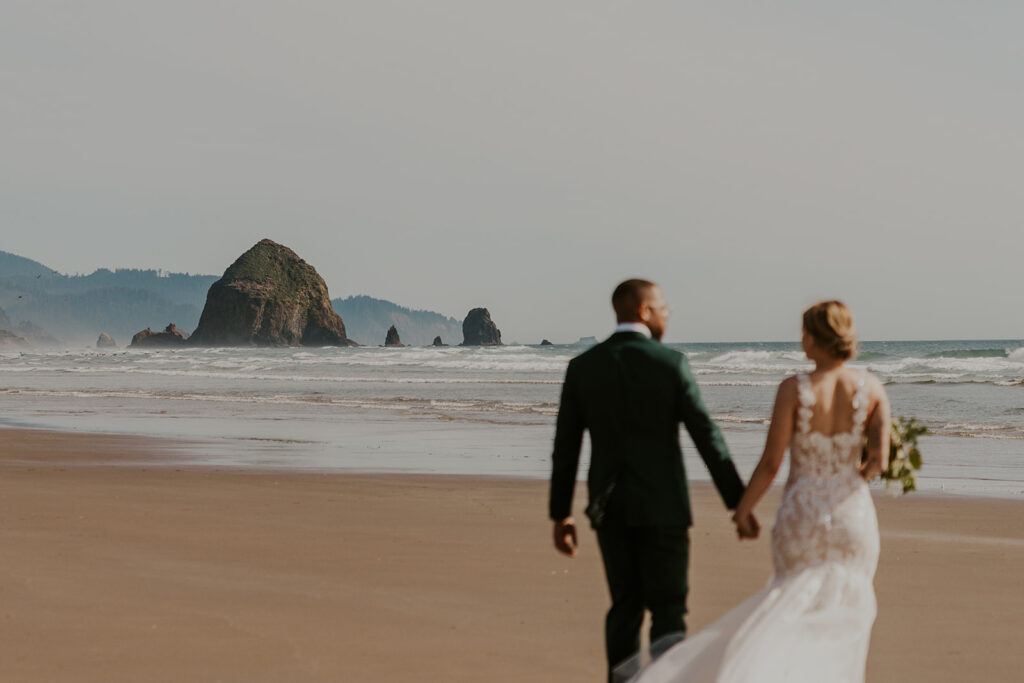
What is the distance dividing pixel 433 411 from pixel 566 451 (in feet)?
63.8

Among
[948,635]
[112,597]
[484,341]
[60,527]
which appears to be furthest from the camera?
[484,341]

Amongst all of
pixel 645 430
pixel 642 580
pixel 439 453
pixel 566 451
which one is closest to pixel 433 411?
pixel 439 453

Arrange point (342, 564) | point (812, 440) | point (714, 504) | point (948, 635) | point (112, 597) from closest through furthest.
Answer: point (812, 440) < point (948, 635) < point (112, 597) < point (342, 564) < point (714, 504)

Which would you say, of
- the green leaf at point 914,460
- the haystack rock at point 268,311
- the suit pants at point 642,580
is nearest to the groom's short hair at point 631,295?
the suit pants at point 642,580

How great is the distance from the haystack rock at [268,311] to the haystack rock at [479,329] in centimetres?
1515

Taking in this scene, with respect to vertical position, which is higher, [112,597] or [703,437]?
[703,437]

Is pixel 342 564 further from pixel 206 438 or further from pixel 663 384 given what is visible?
pixel 206 438

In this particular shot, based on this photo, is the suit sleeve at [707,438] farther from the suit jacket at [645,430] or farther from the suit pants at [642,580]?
the suit pants at [642,580]

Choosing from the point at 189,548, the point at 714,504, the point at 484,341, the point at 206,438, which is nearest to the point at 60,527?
the point at 189,548

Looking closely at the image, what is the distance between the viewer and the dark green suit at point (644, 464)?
145 inches

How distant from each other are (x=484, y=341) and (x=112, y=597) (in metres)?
132

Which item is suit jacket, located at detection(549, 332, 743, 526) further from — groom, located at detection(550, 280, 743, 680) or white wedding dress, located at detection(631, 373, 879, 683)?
white wedding dress, located at detection(631, 373, 879, 683)

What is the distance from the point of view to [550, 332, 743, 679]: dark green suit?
3676mm

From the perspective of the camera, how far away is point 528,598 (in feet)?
19.6
